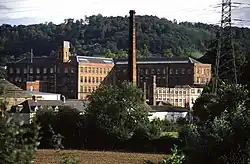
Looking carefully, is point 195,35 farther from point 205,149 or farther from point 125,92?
point 205,149

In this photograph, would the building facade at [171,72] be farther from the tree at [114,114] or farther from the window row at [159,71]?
the tree at [114,114]

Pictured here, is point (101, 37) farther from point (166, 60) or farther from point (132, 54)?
point (132, 54)

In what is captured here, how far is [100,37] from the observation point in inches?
6973

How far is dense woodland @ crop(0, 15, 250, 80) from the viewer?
5522 inches

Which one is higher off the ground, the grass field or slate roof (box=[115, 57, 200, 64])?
slate roof (box=[115, 57, 200, 64])

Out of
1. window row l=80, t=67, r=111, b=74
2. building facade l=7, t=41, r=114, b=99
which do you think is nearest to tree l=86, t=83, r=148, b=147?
building facade l=7, t=41, r=114, b=99

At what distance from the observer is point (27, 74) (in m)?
118

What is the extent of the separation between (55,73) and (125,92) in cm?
5719

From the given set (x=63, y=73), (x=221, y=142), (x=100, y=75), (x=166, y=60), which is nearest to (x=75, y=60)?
(x=63, y=73)

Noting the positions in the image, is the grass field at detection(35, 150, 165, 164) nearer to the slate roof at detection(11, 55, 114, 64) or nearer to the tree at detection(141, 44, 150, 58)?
the slate roof at detection(11, 55, 114, 64)

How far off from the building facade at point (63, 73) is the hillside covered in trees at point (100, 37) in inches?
668

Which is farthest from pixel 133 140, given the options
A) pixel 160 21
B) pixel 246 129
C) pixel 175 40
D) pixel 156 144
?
pixel 160 21

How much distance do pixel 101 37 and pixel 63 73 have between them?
68.8m

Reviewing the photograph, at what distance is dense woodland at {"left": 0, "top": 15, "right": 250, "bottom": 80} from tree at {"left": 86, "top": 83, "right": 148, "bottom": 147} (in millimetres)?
74929
